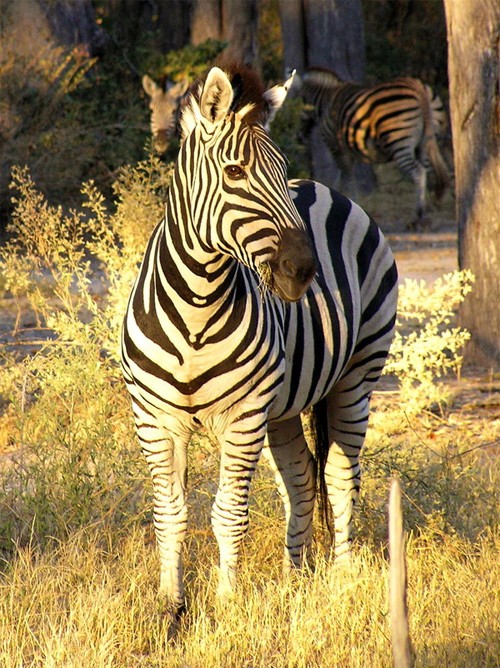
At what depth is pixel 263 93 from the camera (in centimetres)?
360

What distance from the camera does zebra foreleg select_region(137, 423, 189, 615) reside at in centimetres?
384

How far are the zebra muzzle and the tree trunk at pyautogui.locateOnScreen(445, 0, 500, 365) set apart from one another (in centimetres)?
440

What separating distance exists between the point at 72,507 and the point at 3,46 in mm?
8481

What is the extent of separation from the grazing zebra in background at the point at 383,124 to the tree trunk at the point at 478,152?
7150mm

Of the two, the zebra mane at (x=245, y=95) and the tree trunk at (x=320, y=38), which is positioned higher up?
the tree trunk at (x=320, y=38)

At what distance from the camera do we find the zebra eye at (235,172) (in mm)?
3477

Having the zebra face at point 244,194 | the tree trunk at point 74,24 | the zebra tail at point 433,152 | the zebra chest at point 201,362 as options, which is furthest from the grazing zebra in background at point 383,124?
the zebra face at point 244,194

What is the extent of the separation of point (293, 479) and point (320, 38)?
44.6 feet

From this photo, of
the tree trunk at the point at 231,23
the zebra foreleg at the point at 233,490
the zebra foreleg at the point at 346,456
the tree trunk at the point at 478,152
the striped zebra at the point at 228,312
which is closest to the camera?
the striped zebra at the point at 228,312

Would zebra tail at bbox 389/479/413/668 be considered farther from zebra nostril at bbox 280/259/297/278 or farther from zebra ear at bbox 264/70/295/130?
zebra ear at bbox 264/70/295/130

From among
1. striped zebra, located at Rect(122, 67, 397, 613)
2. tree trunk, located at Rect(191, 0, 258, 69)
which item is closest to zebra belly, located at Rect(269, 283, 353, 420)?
→ striped zebra, located at Rect(122, 67, 397, 613)

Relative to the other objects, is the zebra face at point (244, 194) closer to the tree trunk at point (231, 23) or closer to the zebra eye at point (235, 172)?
the zebra eye at point (235, 172)

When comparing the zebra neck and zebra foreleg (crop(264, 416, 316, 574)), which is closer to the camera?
the zebra neck

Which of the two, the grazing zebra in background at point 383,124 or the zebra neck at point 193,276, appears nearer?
the zebra neck at point 193,276
